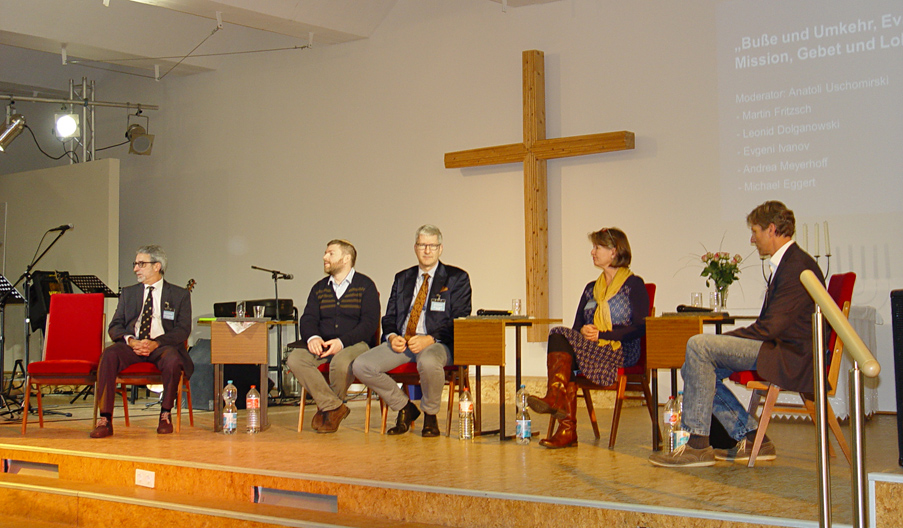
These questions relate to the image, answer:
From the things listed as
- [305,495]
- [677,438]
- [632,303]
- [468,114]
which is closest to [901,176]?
[632,303]

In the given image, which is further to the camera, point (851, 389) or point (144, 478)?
point (144, 478)

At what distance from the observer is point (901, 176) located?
528cm

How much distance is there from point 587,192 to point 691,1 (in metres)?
1.59

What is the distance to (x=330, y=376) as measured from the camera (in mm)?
4793

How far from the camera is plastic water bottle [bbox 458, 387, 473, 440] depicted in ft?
14.4

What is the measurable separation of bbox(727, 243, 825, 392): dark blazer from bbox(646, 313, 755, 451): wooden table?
37 centimetres

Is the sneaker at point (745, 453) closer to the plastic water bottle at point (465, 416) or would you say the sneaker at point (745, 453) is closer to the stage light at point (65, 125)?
the plastic water bottle at point (465, 416)

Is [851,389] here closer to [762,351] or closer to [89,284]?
[762,351]

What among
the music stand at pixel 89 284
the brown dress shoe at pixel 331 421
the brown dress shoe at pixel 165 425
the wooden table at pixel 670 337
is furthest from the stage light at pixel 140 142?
the wooden table at pixel 670 337

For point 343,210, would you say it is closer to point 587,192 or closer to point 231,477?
point 587,192

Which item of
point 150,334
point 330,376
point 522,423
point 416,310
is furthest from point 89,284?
point 522,423

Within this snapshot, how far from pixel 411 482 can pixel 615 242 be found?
1.68 m

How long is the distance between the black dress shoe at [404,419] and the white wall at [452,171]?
2.09 metres

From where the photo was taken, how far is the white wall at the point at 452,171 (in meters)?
6.12
